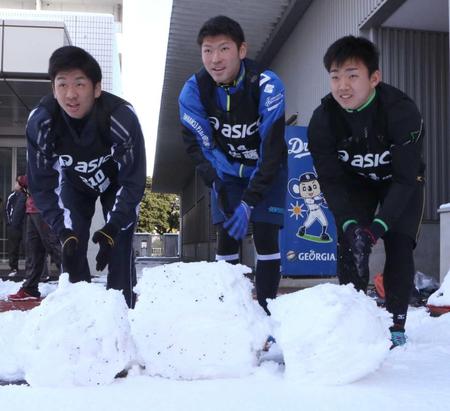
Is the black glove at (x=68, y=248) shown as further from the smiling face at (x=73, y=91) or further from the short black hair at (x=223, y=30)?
the short black hair at (x=223, y=30)

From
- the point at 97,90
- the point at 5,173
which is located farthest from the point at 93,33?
the point at 97,90

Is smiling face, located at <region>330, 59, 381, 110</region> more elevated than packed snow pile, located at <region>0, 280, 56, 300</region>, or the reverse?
smiling face, located at <region>330, 59, 381, 110</region>

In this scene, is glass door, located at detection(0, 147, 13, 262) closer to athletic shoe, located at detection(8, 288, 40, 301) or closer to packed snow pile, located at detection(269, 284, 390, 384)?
athletic shoe, located at detection(8, 288, 40, 301)

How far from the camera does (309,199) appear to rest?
6.70 metres

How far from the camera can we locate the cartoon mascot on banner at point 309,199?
22.0 ft

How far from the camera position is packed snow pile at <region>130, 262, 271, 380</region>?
6.17 ft

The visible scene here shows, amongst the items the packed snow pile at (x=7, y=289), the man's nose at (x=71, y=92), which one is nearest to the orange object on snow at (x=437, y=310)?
the man's nose at (x=71, y=92)

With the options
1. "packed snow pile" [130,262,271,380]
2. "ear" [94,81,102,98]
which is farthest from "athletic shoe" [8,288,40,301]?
"packed snow pile" [130,262,271,380]

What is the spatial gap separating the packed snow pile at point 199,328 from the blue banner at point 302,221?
4.74 metres

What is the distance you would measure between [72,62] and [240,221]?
3.58ft

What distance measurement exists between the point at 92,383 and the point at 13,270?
28.5 feet

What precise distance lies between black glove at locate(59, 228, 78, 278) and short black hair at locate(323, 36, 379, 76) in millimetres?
1470

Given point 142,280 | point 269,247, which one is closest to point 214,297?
point 142,280

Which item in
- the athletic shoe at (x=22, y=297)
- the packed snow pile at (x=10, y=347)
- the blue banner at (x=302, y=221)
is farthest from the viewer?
the blue banner at (x=302, y=221)
